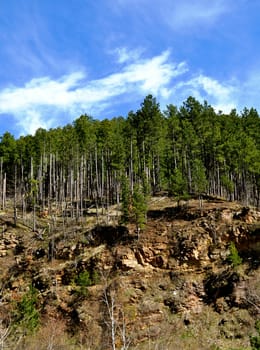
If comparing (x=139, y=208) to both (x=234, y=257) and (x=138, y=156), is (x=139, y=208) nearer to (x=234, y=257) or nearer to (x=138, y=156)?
(x=234, y=257)

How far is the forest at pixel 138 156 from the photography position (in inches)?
2111

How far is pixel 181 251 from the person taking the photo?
4153cm

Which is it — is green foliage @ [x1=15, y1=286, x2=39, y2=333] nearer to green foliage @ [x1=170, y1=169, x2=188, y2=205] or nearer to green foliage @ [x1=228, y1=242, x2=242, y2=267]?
green foliage @ [x1=228, y1=242, x2=242, y2=267]

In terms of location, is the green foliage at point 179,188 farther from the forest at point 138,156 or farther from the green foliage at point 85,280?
the green foliage at point 85,280

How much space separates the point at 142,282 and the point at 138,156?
2143 cm

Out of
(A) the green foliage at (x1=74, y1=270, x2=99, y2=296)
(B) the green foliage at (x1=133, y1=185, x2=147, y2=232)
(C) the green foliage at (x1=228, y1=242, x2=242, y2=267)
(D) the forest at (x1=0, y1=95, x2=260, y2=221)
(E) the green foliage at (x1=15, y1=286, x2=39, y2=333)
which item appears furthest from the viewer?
(D) the forest at (x1=0, y1=95, x2=260, y2=221)

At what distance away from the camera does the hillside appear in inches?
1401

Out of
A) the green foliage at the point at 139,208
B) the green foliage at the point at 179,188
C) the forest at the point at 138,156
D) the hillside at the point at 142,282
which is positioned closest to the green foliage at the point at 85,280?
the hillside at the point at 142,282

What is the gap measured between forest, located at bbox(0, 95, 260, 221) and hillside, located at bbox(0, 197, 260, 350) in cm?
681

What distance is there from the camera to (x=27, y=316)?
36188mm

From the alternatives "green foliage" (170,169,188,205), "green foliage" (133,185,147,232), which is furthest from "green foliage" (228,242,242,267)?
"green foliage" (133,185,147,232)

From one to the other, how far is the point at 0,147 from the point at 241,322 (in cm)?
4476

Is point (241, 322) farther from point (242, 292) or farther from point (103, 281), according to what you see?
point (103, 281)

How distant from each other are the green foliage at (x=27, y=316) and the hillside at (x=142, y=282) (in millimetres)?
96
